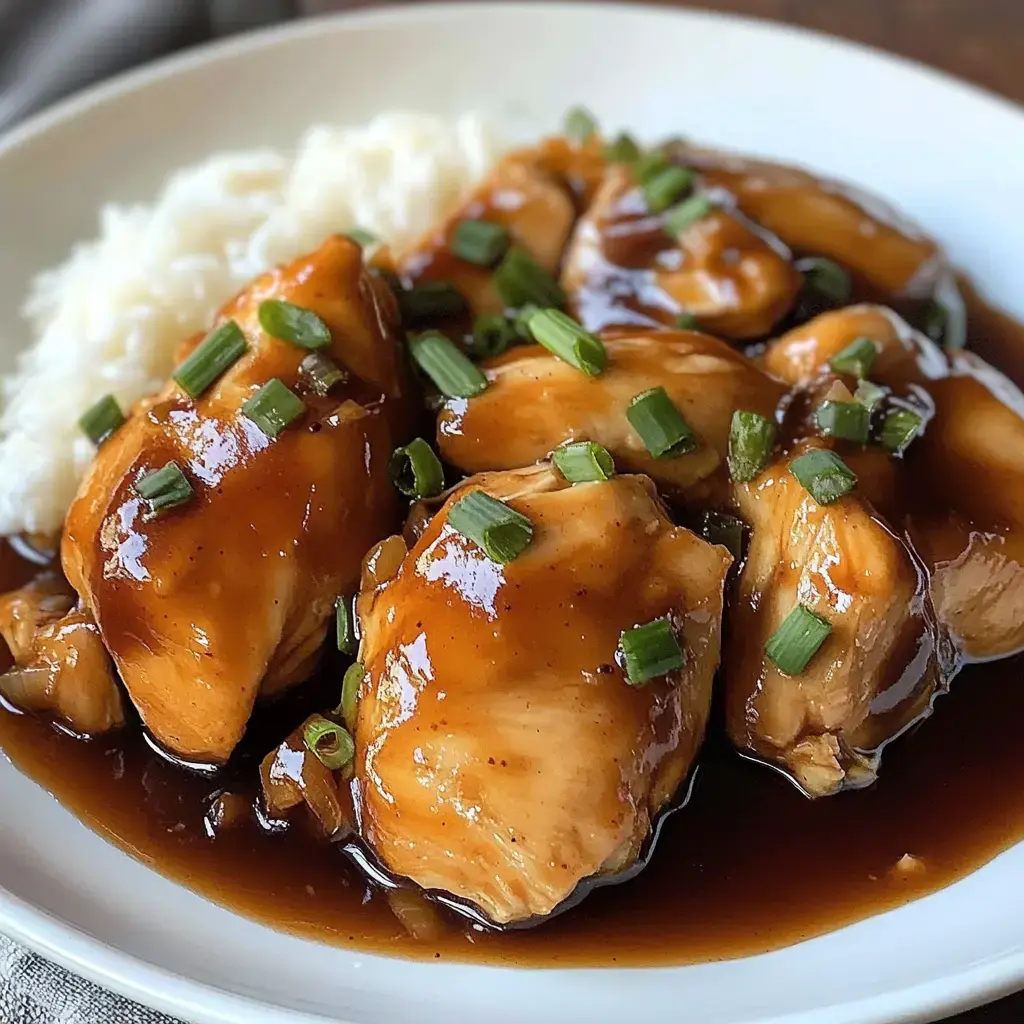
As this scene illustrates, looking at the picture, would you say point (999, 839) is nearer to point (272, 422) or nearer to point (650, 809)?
point (650, 809)

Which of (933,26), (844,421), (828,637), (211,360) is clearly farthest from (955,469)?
(933,26)

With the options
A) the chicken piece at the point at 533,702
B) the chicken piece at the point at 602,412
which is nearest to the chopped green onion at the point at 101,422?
the chicken piece at the point at 602,412

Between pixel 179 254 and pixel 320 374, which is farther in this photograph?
pixel 179 254

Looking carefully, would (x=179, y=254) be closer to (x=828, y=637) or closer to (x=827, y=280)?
(x=827, y=280)

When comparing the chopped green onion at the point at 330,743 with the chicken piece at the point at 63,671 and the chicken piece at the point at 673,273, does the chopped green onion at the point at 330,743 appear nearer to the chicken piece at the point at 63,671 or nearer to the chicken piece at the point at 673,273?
the chicken piece at the point at 63,671

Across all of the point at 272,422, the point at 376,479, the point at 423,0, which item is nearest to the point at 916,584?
the point at 376,479
